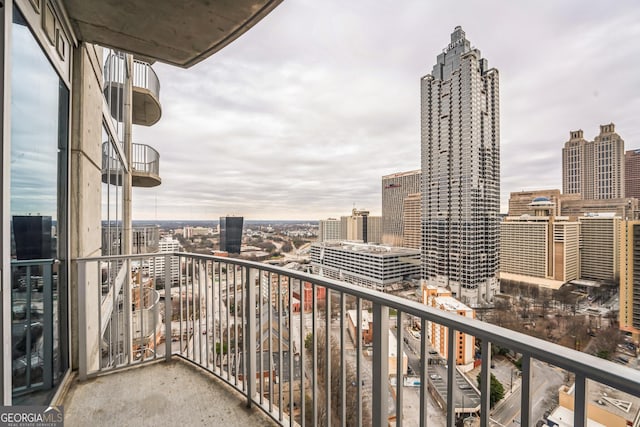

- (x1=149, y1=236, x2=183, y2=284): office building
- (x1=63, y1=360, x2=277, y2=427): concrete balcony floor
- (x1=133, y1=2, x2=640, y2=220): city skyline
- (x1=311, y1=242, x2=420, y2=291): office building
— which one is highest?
(x1=133, y1=2, x2=640, y2=220): city skyline

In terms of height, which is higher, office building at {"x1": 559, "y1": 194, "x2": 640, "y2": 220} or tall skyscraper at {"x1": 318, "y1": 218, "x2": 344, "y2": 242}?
office building at {"x1": 559, "y1": 194, "x2": 640, "y2": 220}

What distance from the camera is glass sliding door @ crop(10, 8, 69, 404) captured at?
4.77 feet

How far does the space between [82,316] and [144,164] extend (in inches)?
281

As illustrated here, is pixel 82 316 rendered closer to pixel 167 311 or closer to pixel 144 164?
pixel 167 311

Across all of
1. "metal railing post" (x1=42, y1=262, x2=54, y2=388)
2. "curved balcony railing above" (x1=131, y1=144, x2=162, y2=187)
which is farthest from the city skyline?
"metal railing post" (x1=42, y1=262, x2=54, y2=388)

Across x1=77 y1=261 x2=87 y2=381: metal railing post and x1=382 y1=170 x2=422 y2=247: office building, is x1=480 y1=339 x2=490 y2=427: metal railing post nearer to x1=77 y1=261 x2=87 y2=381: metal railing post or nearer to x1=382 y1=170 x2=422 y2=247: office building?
x1=77 y1=261 x2=87 y2=381: metal railing post

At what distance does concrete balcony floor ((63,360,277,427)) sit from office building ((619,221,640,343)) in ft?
17.9

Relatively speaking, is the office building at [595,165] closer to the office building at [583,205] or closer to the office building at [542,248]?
the office building at [583,205]

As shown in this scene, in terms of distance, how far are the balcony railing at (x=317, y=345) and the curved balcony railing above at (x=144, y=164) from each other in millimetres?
6383

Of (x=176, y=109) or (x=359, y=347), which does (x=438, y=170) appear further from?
(x=359, y=347)

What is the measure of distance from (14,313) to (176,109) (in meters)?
11.5

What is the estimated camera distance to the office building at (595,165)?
9.72m

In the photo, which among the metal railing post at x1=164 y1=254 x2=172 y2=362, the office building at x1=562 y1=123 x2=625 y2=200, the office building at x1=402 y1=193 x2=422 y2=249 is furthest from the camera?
the office building at x1=402 y1=193 x2=422 y2=249

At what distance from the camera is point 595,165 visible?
11.2 metres
